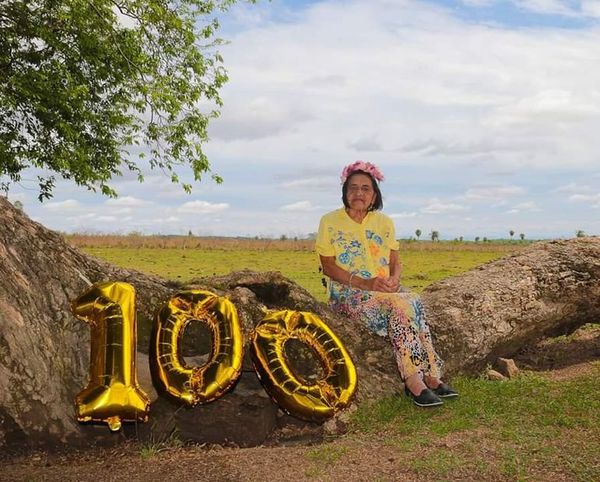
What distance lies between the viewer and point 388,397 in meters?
7.48

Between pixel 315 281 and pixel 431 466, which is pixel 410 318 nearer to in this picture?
pixel 431 466

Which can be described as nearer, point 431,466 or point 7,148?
point 431,466

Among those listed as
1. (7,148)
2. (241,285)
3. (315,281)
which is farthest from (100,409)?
(315,281)

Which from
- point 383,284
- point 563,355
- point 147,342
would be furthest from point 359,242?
point 563,355

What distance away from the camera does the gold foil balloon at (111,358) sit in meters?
6.04

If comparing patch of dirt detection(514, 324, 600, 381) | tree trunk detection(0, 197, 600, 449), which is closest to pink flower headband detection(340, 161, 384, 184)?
tree trunk detection(0, 197, 600, 449)

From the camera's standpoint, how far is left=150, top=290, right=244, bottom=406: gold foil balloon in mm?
6410

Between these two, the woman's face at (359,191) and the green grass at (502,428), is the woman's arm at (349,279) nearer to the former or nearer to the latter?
the woman's face at (359,191)

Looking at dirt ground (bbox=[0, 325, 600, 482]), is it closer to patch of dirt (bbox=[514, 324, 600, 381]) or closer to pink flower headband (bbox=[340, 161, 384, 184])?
pink flower headband (bbox=[340, 161, 384, 184])

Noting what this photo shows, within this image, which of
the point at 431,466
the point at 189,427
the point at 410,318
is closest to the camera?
the point at 431,466

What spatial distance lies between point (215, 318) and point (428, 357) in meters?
2.31

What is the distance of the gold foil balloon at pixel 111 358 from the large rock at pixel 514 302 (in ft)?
13.0

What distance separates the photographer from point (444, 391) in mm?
7312

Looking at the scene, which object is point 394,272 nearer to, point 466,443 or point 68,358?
point 466,443
